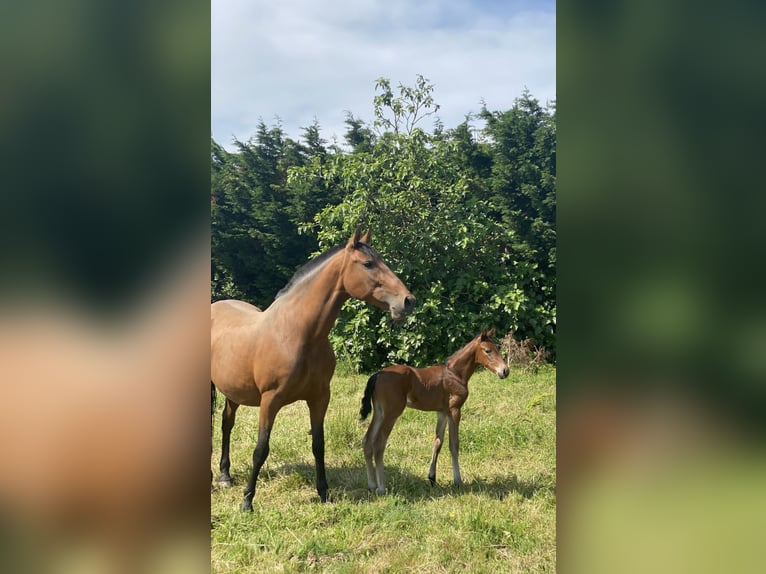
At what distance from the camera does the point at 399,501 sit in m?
3.28

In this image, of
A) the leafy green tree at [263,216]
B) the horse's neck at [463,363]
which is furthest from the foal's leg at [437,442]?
the leafy green tree at [263,216]

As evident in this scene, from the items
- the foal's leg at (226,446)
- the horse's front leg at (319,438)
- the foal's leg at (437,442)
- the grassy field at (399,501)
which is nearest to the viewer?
the grassy field at (399,501)

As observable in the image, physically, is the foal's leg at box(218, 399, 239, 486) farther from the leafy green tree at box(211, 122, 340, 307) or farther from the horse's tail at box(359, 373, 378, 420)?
the leafy green tree at box(211, 122, 340, 307)

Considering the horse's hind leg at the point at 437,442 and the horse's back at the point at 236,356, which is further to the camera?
the horse's hind leg at the point at 437,442

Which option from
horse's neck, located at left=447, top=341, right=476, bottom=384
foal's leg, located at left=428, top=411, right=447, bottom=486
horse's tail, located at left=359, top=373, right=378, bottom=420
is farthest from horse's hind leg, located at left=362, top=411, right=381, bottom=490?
horse's neck, located at left=447, top=341, right=476, bottom=384

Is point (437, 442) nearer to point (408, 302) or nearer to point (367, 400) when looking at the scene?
point (367, 400)

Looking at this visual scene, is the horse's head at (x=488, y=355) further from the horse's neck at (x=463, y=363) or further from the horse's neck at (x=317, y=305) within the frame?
the horse's neck at (x=317, y=305)

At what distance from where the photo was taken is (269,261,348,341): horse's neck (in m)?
3.12

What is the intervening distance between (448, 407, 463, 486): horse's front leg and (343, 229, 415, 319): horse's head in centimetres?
129

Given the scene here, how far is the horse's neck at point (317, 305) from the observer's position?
3.12 metres
